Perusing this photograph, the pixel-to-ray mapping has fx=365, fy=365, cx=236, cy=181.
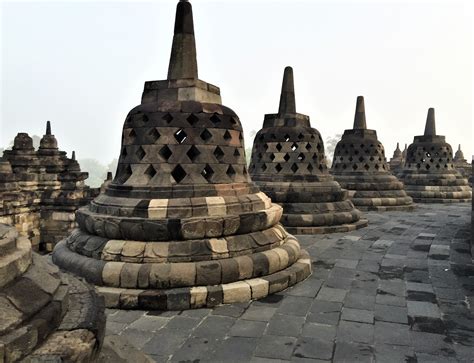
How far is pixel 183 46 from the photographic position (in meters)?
5.86

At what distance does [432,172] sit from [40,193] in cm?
1735

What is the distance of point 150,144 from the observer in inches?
214

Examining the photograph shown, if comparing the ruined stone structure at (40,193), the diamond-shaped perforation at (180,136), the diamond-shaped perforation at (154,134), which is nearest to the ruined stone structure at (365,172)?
the ruined stone structure at (40,193)

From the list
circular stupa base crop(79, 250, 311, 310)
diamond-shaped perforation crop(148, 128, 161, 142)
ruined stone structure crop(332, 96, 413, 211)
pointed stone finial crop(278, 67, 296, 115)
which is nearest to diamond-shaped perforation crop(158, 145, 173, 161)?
diamond-shaped perforation crop(148, 128, 161, 142)

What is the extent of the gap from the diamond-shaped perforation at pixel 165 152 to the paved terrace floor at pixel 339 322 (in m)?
2.19

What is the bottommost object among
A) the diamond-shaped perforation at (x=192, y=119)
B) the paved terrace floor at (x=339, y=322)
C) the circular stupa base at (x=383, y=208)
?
the paved terrace floor at (x=339, y=322)

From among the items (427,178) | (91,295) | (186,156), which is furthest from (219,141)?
(427,178)

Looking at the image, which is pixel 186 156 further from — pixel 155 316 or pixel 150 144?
pixel 155 316

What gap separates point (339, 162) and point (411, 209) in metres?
3.36

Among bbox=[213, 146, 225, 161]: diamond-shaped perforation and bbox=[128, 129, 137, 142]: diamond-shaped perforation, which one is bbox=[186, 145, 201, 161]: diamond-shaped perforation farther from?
bbox=[128, 129, 137, 142]: diamond-shaped perforation

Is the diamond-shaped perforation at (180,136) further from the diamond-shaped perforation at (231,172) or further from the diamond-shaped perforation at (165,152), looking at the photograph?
the diamond-shaped perforation at (231,172)

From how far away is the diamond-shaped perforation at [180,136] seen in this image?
542 centimetres

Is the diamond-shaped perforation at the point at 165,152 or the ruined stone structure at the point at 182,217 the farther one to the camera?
the diamond-shaped perforation at the point at 165,152

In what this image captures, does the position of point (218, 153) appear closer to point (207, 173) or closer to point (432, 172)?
point (207, 173)
